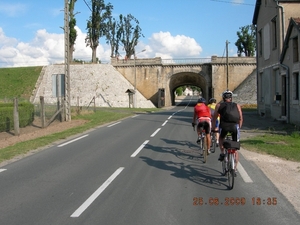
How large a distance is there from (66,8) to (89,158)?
14812mm

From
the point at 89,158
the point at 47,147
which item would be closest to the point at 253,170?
the point at 89,158

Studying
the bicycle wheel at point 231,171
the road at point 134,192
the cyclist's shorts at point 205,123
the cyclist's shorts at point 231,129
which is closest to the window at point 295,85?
the road at point 134,192

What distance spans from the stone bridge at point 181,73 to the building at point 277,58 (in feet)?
83.6

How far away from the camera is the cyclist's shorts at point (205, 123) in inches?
361

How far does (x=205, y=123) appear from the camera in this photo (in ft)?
30.5

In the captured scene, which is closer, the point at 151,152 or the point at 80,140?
the point at 151,152

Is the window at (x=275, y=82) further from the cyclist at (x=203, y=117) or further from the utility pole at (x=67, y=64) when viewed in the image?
the cyclist at (x=203, y=117)

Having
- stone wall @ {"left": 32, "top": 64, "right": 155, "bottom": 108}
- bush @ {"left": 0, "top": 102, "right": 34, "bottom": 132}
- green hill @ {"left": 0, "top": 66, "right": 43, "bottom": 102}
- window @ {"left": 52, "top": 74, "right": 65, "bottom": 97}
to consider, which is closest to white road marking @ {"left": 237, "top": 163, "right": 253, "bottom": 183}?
bush @ {"left": 0, "top": 102, "right": 34, "bottom": 132}

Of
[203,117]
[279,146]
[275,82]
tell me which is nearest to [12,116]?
[203,117]

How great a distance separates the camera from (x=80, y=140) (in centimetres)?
1346

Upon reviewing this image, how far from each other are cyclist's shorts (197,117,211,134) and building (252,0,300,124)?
10.3m

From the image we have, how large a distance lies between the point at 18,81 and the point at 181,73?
27208 millimetres

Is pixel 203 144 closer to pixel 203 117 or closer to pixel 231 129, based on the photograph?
pixel 203 117

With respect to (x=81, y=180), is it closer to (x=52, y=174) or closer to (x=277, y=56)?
(x=52, y=174)
